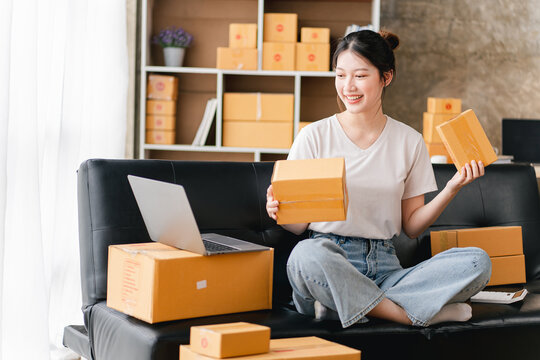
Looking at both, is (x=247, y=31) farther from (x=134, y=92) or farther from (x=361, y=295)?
(x=361, y=295)

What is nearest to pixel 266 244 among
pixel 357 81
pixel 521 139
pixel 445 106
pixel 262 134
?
pixel 357 81

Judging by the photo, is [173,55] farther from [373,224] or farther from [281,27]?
[373,224]

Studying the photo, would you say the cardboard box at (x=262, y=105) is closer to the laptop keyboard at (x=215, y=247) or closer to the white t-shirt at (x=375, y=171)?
the white t-shirt at (x=375, y=171)

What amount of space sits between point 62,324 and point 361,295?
1.60m

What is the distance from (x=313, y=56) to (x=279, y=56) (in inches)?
7.7

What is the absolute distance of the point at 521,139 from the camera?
4.04 meters

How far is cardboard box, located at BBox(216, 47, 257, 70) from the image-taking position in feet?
12.2

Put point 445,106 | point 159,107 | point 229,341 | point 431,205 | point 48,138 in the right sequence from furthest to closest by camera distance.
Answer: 1. point 159,107
2. point 445,106
3. point 48,138
4. point 431,205
5. point 229,341

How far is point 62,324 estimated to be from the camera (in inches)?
111

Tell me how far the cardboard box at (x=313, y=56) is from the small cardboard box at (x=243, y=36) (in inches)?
10.2

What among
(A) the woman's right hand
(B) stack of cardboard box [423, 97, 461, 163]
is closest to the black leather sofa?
(A) the woman's right hand

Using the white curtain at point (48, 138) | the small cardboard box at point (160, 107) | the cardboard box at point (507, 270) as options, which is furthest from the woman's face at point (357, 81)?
the small cardboard box at point (160, 107)

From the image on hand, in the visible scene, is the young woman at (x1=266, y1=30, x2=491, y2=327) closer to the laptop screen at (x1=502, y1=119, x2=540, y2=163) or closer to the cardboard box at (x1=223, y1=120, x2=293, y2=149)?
the cardboard box at (x1=223, y1=120, x2=293, y2=149)

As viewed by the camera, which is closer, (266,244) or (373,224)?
(373,224)
